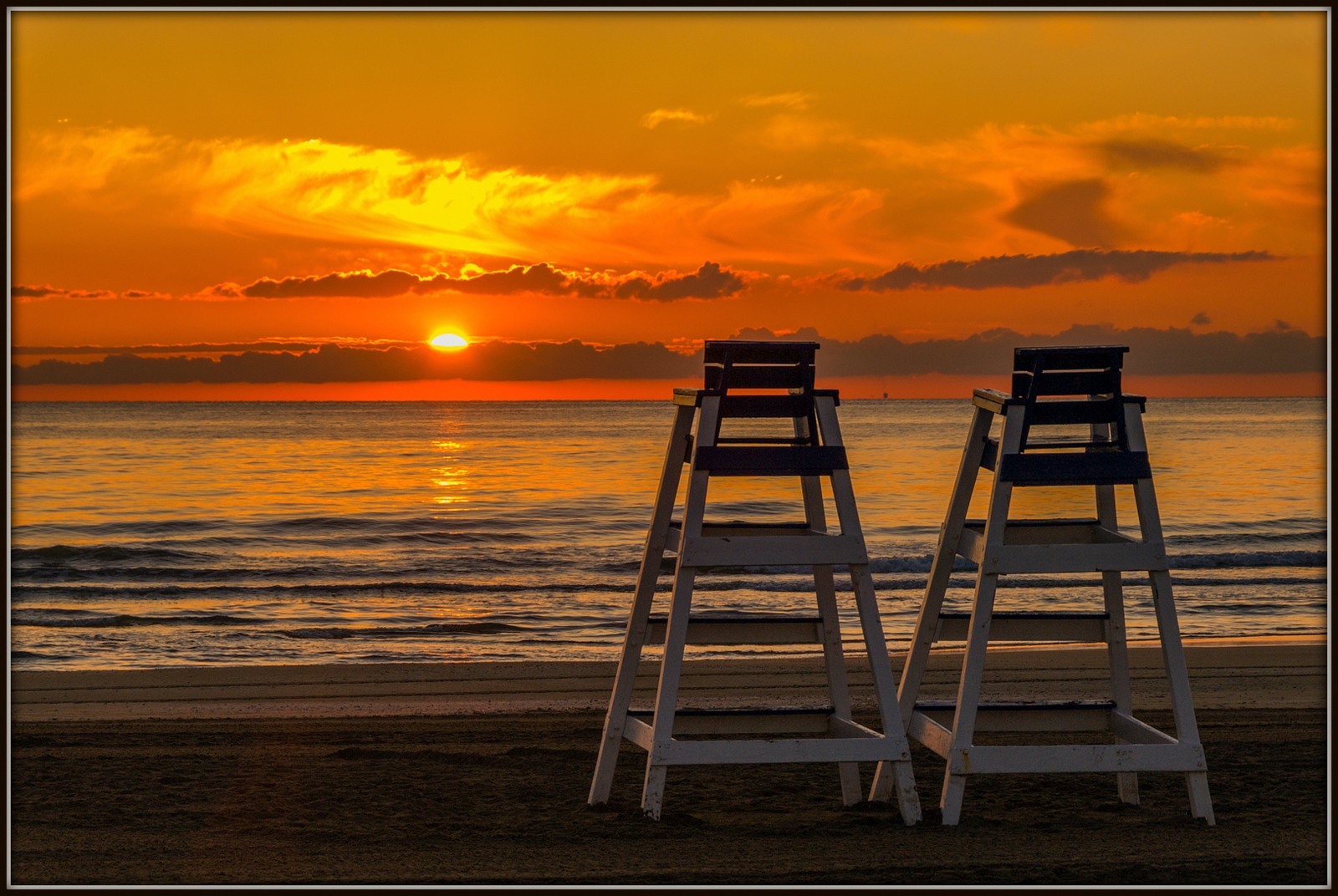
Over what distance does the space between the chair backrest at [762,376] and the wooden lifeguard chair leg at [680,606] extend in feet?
0.29

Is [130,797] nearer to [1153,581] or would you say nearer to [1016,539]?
[1016,539]

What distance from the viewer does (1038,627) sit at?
530 centimetres

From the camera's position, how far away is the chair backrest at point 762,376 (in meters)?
4.86

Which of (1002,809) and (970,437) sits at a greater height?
(970,437)

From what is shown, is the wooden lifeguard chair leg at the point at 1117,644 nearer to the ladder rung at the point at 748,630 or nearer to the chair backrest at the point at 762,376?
the ladder rung at the point at 748,630

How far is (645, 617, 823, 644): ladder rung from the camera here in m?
5.11

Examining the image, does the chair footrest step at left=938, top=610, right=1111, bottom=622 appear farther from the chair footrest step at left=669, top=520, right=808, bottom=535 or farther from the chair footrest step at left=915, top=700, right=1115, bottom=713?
the chair footrest step at left=669, top=520, right=808, bottom=535

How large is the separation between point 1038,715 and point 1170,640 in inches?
27.5

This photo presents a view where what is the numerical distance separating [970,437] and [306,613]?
11306 mm

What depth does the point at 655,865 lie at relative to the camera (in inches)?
176

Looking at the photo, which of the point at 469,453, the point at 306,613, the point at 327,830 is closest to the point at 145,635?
the point at 306,613

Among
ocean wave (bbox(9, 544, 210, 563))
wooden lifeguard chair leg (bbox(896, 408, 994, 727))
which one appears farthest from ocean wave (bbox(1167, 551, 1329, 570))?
ocean wave (bbox(9, 544, 210, 563))

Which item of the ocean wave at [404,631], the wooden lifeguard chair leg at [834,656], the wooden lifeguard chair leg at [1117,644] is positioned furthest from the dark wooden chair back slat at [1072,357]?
the ocean wave at [404,631]

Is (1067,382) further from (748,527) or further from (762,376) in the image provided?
(748,527)
